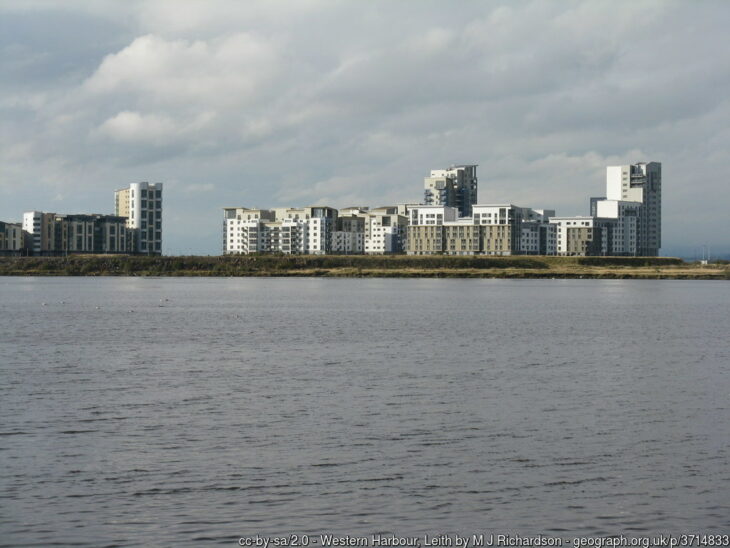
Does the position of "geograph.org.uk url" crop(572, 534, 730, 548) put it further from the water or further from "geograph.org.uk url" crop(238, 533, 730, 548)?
the water

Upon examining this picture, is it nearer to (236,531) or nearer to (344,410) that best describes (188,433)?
(344,410)

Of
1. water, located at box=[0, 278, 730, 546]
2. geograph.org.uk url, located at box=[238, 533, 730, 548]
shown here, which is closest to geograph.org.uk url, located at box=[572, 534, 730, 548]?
geograph.org.uk url, located at box=[238, 533, 730, 548]

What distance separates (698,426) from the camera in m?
29.3

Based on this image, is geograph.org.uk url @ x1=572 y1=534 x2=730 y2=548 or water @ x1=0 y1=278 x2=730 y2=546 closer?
geograph.org.uk url @ x1=572 y1=534 x2=730 y2=548

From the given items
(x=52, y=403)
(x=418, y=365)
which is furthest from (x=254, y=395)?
(x=418, y=365)

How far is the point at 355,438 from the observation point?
1062 inches

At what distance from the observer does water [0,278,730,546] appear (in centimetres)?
1947

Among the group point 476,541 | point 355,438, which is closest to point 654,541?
point 476,541

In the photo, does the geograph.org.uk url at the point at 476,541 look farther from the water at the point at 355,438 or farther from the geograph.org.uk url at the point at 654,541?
the water at the point at 355,438

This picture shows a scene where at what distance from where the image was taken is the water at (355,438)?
1947 cm

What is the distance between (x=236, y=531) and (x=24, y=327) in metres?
55.2

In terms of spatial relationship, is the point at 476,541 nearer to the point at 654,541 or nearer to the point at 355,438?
the point at 654,541

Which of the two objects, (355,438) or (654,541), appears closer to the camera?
(654,541)

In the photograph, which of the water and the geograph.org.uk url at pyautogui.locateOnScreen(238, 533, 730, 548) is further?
the water
